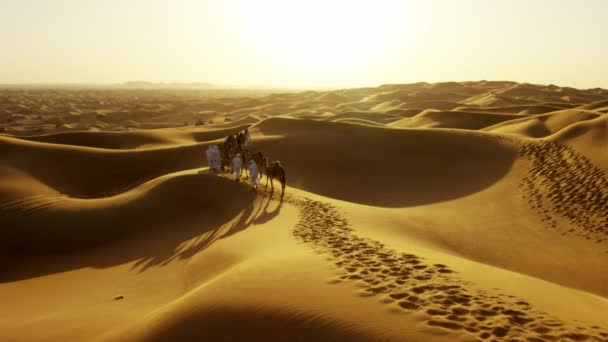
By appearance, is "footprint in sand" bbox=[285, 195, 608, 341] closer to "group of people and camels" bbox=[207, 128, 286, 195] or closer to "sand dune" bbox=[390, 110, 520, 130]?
"group of people and camels" bbox=[207, 128, 286, 195]

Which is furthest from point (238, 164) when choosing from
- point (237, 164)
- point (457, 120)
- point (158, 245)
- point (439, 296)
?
point (457, 120)

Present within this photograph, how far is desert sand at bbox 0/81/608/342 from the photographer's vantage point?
15.9ft

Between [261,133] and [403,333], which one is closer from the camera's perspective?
[403,333]

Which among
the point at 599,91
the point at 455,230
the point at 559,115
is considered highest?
the point at 599,91

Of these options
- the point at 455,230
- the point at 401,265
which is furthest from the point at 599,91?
the point at 401,265

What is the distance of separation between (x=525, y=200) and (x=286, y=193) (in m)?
8.07

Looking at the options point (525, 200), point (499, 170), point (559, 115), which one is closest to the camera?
point (525, 200)

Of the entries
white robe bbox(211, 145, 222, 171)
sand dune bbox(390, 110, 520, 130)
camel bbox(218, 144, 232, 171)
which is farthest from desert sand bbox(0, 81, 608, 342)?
sand dune bbox(390, 110, 520, 130)

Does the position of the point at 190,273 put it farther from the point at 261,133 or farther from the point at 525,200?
the point at 261,133

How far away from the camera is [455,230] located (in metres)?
11.5

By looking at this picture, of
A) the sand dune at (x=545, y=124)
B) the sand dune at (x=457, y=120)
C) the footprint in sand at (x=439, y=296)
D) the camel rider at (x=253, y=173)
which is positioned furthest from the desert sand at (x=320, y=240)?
the sand dune at (x=457, y=120)

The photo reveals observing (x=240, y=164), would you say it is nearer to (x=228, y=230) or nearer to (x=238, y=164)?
(x=238, y=164)

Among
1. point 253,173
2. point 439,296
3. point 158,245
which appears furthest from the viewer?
point 253,173

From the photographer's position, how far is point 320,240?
8.27m
